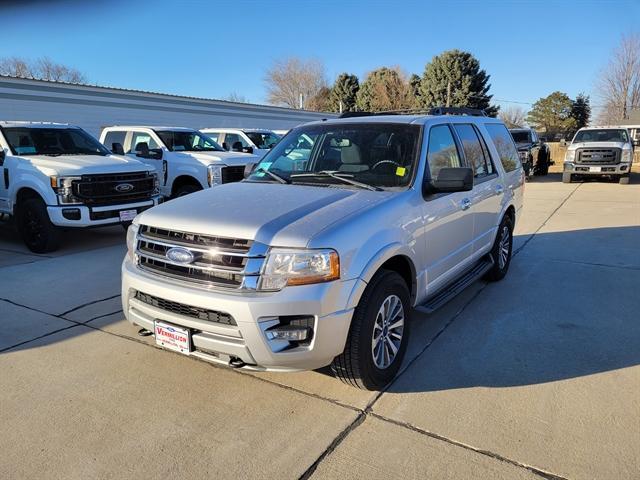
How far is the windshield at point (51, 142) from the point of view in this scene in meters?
7.89

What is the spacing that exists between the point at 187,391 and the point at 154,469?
78cm

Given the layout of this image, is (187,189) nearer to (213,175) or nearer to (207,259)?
(213,175)

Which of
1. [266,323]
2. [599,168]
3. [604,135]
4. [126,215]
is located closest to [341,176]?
[266,323]

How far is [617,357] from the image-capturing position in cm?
378

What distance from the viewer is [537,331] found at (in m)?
4.27

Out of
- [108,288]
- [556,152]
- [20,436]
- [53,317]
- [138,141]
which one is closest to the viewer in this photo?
[20,436]

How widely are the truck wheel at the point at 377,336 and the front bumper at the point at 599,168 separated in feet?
50.9

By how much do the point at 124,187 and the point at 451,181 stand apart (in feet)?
18.7

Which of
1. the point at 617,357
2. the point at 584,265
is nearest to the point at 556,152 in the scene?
the point at 584,265

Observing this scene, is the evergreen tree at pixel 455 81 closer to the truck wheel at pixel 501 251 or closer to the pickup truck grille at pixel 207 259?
the truck wheel at pixel 501 251

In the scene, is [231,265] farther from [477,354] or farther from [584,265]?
[584,265]

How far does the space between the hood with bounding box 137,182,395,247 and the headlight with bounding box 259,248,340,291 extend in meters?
0.07

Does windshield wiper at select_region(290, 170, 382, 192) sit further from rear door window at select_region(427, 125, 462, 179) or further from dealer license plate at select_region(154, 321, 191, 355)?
dealer license plate at select_region(154, 321, 191, 355)

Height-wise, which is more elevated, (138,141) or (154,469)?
(138,141)
